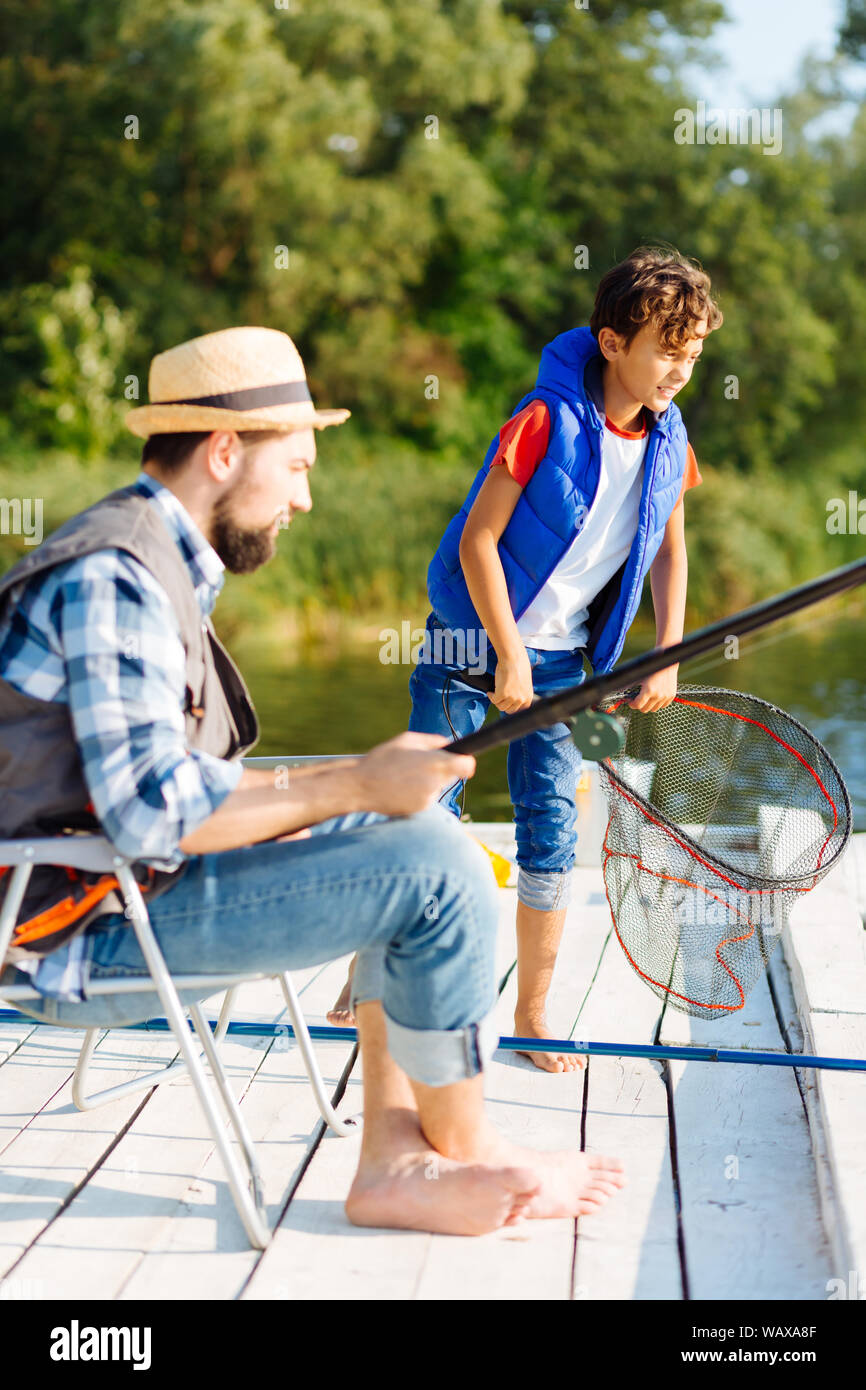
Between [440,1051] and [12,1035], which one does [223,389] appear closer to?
[440,1051]

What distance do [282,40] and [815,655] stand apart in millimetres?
11203

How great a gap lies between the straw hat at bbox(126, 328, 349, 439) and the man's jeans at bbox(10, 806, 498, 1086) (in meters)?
0.51

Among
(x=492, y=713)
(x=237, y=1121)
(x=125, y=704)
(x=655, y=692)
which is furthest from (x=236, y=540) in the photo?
(x=492, y=713)

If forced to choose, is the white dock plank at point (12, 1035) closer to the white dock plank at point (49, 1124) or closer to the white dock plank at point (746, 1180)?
the white dock plank at point (49, 1124)

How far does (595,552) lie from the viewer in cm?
255

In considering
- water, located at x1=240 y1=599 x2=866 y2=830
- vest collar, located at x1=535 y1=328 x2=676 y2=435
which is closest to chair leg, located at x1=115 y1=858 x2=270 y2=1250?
vest collar, located at x1=535 y1=328 x2=676 y2=435

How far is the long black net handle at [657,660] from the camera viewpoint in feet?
5.46

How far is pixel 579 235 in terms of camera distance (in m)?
22.0

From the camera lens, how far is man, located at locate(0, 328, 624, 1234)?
5.17 feet

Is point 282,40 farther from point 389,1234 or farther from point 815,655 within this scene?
point 389,1234

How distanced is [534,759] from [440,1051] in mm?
921

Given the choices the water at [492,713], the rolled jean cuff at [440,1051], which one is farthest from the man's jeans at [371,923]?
the water at [492,713]

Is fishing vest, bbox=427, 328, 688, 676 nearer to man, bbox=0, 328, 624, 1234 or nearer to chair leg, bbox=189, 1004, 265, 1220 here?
man, bbox=0, 328, 624, 1234
